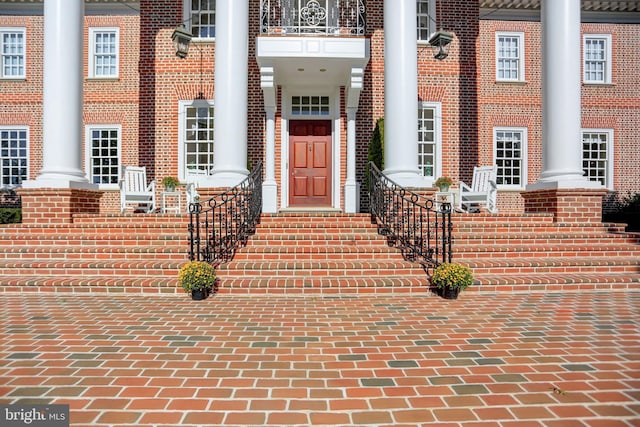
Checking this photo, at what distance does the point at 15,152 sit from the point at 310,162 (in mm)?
9324

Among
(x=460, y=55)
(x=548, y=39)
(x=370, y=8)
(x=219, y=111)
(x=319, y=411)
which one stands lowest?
(x=319, y=411)

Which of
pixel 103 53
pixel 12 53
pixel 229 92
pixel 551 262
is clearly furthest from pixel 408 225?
pixel 12 53

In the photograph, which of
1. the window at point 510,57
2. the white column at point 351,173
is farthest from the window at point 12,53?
the window at point 510,57

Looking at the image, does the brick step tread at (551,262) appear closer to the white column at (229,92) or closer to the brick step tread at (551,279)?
the brick step tread at (551,279)

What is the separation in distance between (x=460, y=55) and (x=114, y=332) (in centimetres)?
1144

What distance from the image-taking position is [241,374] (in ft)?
9.18

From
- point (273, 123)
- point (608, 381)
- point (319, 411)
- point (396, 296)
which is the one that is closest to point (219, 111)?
point (273, 123)

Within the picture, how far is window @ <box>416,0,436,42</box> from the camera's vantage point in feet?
37.4

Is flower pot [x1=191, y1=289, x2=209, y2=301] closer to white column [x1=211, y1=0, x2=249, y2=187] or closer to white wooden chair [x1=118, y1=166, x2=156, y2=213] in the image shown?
white column [x1=211, y1=0, x2=249, y2=187]

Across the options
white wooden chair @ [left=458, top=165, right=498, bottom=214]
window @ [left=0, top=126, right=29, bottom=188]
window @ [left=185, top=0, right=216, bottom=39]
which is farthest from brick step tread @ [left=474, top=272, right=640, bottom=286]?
window @ [left=0, top=126, right=29, bottom=188]

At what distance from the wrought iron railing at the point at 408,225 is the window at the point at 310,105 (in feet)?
12.1

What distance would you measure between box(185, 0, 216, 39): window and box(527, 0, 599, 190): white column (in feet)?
27.4

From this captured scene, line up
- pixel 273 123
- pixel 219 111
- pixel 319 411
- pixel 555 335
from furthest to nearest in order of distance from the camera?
pixel 273 123 < pixel 219 111 < pixel 555 335 < pixel 319 411

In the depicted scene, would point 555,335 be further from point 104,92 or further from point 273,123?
point 104,92
